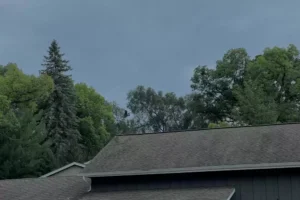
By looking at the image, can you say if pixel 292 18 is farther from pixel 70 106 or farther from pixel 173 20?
pixel 70 106

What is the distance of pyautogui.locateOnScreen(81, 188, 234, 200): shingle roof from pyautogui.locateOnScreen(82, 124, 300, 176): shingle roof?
1.73ft

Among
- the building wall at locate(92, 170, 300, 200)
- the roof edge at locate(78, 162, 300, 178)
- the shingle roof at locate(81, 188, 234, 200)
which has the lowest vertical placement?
the shingle roof at locate(81, 188, 234, 200)

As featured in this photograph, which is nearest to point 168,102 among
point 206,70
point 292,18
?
point 206,70

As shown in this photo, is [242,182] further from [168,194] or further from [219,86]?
[219,86]

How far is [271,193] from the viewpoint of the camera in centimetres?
1344

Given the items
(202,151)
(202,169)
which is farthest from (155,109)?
(202,169)

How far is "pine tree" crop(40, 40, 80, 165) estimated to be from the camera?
3762cm

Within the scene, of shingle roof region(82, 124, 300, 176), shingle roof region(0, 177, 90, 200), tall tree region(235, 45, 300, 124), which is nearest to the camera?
shingle roof region(82, 124, 300, 176)

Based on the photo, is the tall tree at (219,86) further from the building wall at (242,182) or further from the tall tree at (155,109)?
the building wall at (242,182)

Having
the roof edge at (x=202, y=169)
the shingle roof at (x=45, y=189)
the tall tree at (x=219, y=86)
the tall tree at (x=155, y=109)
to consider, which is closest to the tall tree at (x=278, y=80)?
the tall tree at (x=219, y=86)

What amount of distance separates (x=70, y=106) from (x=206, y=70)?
12.0 meters

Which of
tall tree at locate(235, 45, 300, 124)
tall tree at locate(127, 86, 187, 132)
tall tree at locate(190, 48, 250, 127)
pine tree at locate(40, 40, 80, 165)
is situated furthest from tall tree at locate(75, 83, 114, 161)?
tall tree at locate(127, 86, 187, 132)

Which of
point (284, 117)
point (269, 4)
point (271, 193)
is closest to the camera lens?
point (271, 193)

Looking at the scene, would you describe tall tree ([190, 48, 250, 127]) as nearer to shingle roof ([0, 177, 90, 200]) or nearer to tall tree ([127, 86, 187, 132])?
tall tree ([127, 86, 187, 132])
